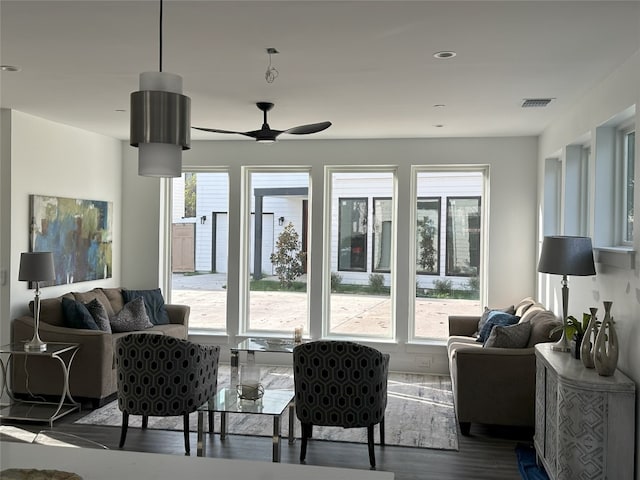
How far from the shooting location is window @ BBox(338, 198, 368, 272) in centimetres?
760

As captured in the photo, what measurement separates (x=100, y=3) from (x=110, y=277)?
5.09 m

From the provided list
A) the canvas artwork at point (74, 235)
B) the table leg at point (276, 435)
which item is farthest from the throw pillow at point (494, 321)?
the canvas artwork at point (74, 235)

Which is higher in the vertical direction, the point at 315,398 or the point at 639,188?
the point at 639,188

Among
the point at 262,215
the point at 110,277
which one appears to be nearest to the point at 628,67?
the point at 262,215

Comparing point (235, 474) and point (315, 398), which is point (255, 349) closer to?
point (315, 398)

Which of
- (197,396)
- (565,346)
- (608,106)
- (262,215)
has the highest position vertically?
(608,106)

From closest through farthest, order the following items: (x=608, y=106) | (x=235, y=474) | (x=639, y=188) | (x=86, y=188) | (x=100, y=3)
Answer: (x=235, y=474), (x=100, y=3), (x=639, y=188), (x=608, y=106), (x=86, y=188)

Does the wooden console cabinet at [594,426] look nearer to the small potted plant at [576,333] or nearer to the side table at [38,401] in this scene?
the small potted plant at [576,333]

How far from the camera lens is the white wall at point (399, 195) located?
7.07 metres

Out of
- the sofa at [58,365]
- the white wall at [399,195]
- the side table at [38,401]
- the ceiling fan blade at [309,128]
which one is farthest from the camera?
the white wall at [399,195]

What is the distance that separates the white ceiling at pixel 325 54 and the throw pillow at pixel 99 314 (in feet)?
6.14

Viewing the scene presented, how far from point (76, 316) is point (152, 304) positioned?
139 centimetres

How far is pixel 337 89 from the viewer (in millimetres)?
4789

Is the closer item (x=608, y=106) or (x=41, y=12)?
(x=41, y=12)
